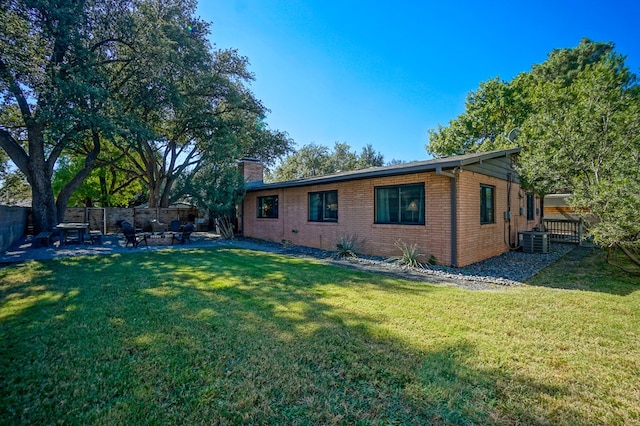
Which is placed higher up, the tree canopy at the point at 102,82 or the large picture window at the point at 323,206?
the tree canopy at the point at 102,82

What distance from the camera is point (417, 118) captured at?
24.6 meters

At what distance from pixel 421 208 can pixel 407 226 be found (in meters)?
0.66

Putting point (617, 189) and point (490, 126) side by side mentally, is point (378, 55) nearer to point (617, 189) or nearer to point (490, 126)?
point (617, 189)

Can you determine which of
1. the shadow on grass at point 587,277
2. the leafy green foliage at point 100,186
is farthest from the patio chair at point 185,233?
the leafy green foliage at point 100,186

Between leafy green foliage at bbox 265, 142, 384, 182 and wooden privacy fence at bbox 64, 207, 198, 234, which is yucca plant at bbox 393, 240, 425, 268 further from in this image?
leafy green foliage at bbox 265, 142, 384, 182

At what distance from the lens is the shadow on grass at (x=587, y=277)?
5961mm

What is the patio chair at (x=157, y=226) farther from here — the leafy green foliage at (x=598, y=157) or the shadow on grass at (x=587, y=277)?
the leafy green foliage at (x=598, y=157)

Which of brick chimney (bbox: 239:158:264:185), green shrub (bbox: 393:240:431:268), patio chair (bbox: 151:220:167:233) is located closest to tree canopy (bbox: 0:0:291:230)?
brick chimney (bbox: 239:158:264:185)

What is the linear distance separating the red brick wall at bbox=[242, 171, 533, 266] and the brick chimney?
4191 mm

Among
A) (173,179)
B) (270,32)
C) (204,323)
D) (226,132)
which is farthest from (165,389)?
(173,179)

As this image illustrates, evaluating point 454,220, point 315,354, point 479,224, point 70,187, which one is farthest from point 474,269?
point 70,187

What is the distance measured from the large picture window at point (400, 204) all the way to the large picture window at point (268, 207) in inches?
230

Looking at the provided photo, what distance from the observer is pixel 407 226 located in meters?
8.52

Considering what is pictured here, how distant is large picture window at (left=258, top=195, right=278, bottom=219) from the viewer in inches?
541
